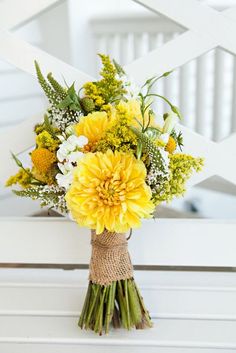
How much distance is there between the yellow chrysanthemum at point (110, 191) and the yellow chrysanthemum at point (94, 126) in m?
0.05

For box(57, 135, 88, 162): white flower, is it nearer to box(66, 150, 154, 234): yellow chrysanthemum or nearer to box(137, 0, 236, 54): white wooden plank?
box(66, 150, 154, 234): yellow chrysanthemum

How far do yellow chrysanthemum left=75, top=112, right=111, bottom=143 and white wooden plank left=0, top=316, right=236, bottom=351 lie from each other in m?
0.39

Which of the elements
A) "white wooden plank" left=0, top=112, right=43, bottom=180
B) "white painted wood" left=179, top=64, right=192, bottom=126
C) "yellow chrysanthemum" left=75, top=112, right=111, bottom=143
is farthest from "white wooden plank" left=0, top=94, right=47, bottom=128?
"yellow chrysanthemum" left=75, top=112, right=111, bottom=143

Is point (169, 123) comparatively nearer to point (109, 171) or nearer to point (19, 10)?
point (109, 171)

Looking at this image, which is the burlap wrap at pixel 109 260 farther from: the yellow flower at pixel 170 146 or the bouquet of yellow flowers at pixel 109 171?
the yellow flower at pixel 170 146

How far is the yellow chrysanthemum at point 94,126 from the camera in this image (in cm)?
82

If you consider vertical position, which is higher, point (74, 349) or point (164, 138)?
point (164, 138)

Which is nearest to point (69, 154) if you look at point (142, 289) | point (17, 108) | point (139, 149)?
point (139, 149)

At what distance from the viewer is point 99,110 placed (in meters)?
0.89

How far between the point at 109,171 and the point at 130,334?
362 mm

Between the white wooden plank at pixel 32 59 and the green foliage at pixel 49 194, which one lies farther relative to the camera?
the white wooden plank at pixel 32 59

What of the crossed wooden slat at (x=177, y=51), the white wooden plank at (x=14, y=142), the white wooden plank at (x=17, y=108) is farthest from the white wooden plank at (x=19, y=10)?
the white wooden plank at (x=17, y=108)

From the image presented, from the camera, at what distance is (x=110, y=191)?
77 cm

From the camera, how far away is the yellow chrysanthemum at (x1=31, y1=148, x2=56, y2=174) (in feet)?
2.81
